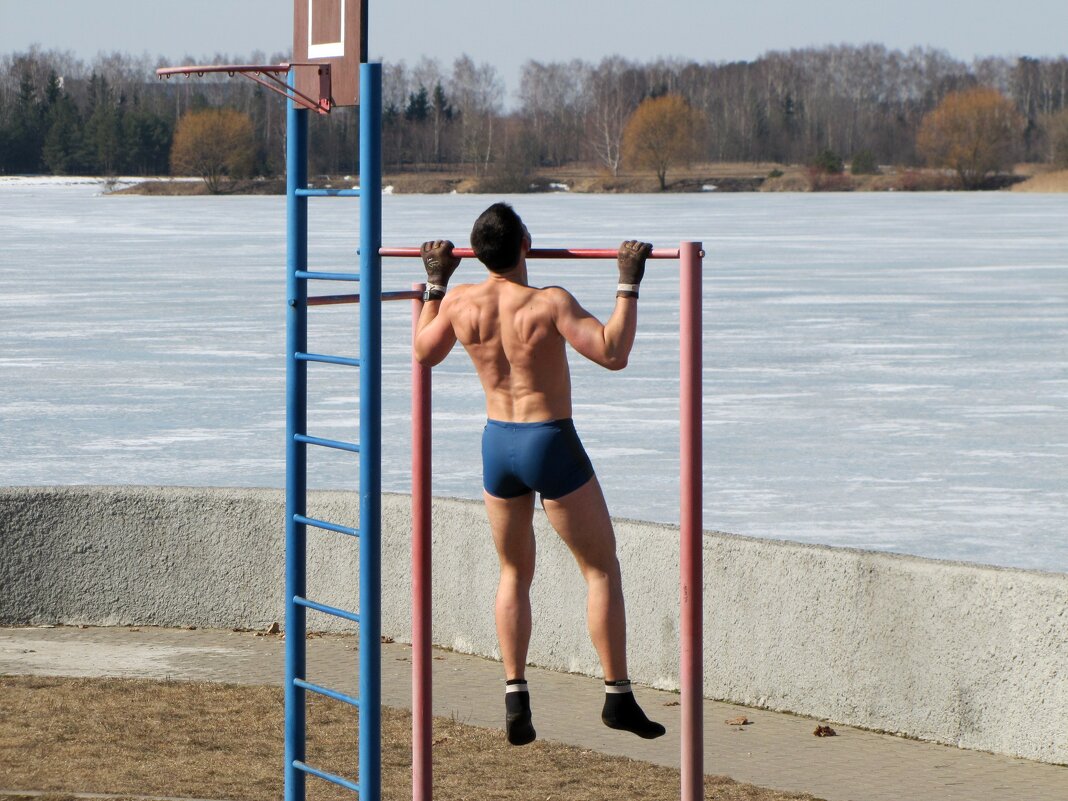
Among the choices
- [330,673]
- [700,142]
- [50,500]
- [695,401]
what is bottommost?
[330,673]

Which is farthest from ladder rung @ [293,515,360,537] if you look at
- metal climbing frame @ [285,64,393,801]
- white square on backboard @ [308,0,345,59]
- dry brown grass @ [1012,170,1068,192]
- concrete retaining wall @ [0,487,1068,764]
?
dry brown grass @ [1012,170,1068,192]

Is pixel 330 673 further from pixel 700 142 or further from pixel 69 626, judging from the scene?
pixel 700 142

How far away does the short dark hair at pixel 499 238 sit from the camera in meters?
4.76

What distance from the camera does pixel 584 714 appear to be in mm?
7051

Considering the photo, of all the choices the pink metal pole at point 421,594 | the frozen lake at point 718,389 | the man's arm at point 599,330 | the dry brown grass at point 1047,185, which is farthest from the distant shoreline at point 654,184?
the man's arm at point 599,330

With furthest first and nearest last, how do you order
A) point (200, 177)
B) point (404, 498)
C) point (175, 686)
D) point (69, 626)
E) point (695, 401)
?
point (200, 177) → point (69, 626) → point (404, 498) → point (175, 686) → point (695, 401)

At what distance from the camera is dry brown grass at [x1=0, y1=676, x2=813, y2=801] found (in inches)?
237

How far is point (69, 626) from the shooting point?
342 inches

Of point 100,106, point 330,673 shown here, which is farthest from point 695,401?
point 100,106

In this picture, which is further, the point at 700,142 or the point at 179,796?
the point at 700,142

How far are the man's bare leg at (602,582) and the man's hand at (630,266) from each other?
54cm

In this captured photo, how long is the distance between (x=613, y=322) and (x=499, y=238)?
40 centimetres

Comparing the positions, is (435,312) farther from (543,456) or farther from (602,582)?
(602,582)

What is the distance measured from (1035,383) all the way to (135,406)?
8351 mm
